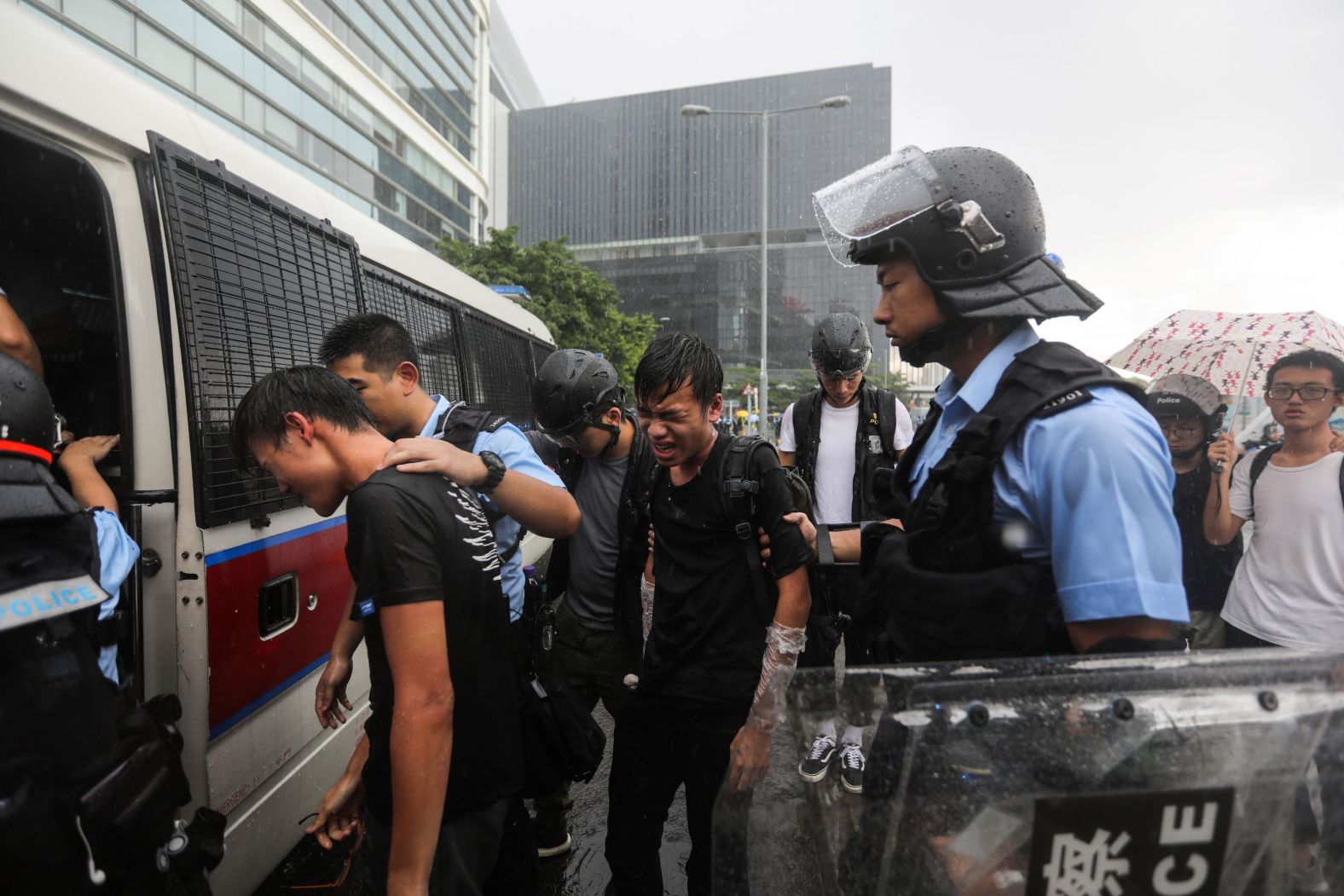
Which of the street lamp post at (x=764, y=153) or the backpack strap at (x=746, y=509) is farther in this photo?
the street lamp post at (x=764, y=153)

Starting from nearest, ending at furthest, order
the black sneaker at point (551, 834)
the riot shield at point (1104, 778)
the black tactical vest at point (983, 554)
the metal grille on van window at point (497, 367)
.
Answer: the riot shield at point (1104, 778) → the black tactical vest at point (983, 554) → the black sneaker at point (551, 834) → the metal grille on van window at point (497, 367)

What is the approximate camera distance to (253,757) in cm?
231

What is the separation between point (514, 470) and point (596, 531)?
0.54 metres

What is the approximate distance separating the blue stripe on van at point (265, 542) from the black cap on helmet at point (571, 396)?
93 cm

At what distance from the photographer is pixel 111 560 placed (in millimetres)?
1679

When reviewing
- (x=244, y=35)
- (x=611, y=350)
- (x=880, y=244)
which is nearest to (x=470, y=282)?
(x=880, y=244)

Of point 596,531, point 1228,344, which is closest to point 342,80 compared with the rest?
point 596,531

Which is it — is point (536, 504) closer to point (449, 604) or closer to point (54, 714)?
point (449, 604)

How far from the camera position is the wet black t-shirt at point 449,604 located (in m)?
1.45

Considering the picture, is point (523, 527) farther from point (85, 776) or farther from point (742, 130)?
point (742, 130)

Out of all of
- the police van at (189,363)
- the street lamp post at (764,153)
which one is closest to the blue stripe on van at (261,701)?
the police van at (189,363)

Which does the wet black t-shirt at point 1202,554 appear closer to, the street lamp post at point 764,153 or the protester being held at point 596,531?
the protester being held at point 596,531

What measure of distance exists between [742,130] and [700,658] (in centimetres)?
8590

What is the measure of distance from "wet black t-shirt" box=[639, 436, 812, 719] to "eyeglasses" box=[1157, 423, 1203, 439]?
2.30 metres
